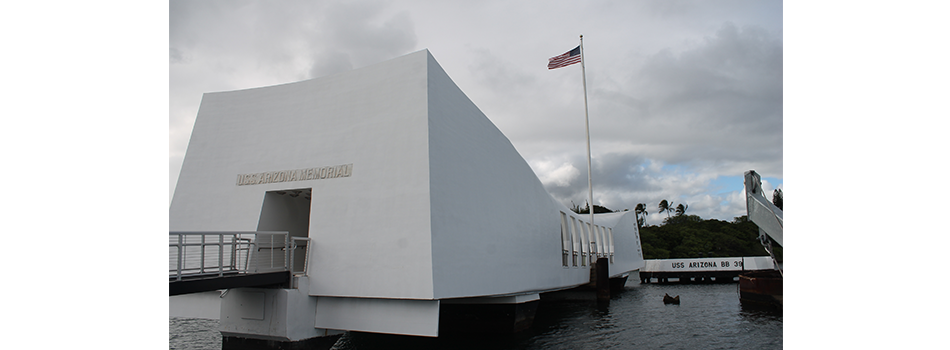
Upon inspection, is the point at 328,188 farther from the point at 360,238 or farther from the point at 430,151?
the point at 430,151

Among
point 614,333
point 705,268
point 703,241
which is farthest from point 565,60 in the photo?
point 703,241

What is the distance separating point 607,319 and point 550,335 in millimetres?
5278

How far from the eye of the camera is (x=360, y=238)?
38.8 feet

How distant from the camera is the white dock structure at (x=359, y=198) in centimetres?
1137

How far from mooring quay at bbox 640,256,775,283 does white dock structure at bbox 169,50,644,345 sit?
3192 centimetres

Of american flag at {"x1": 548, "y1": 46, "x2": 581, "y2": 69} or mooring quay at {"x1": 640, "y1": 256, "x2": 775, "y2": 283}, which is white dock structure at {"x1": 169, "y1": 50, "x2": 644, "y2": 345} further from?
mooring quay at {"x1": 640, "y1": 256, "x2": 775, "y2": 283}

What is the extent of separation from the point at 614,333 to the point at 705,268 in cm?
2912

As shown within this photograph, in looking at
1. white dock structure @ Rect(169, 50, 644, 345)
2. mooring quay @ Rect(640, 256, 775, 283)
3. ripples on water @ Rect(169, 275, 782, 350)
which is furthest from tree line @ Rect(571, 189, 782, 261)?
white dock structure @ Rect(169, 50, 644, 345)

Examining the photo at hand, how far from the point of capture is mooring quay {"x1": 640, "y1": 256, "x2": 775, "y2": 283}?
41.1m

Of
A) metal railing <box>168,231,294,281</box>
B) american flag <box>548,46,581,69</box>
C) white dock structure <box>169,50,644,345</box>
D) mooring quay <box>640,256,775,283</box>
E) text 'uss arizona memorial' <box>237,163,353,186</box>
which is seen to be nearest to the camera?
metal railing <box>168,231,294,281</box>

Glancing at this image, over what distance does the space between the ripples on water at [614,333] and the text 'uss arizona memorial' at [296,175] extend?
484 cm

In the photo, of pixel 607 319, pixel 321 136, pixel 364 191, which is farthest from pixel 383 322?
pixel 607 319

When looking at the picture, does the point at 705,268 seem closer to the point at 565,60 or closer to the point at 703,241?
the point at 703,241

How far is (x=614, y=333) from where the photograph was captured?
17297 millimetres
